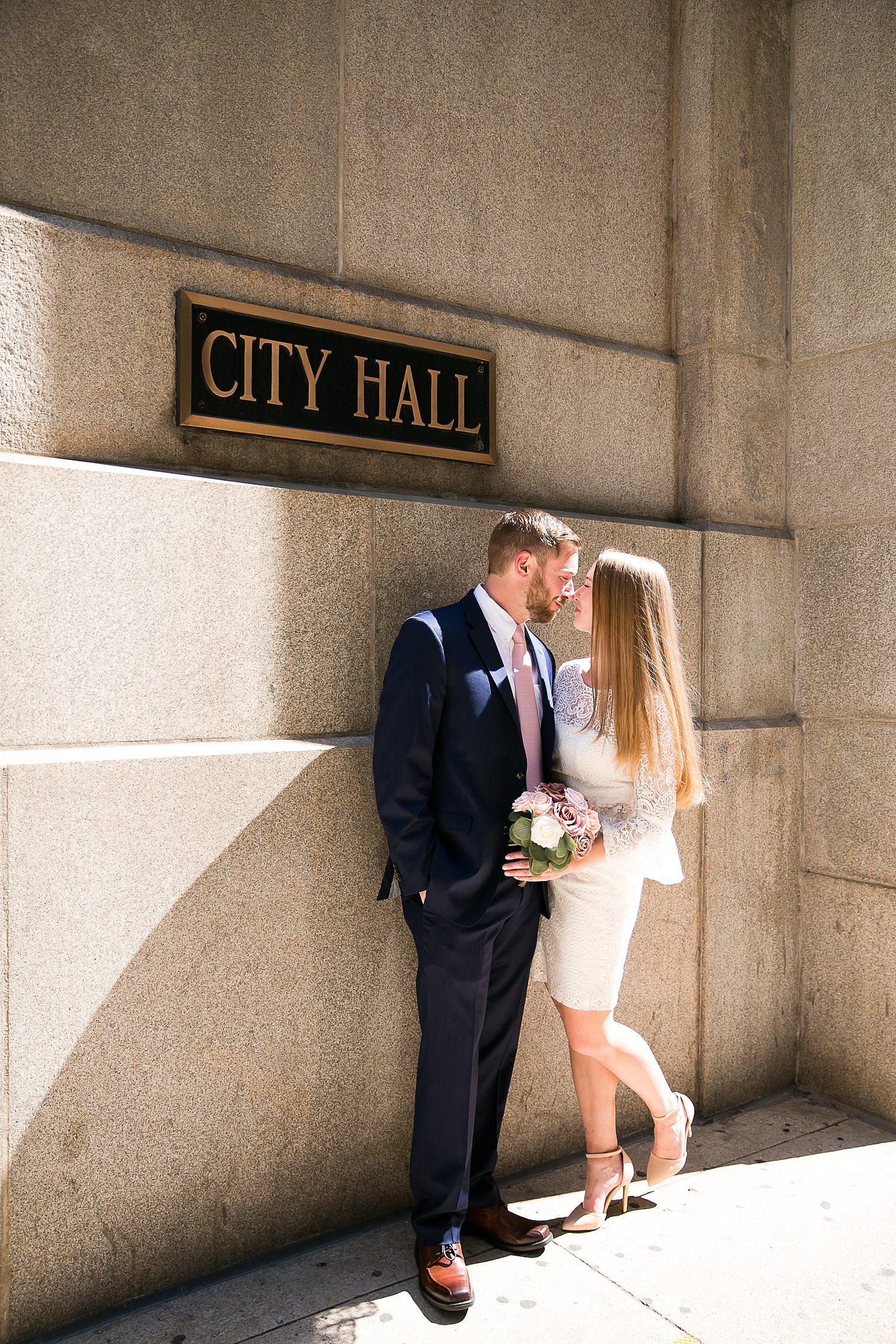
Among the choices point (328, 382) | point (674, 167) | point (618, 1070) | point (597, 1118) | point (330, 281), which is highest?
point (674, 167)

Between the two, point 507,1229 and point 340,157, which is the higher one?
point 340,157

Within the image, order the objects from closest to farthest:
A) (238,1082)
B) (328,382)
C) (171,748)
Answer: (171,748)
(238,1082)
(328,382)

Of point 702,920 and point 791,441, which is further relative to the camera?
point 791,441

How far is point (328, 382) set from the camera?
11.8ft

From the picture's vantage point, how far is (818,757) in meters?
4.98

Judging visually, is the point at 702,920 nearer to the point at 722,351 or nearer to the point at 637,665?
the point at 637,665

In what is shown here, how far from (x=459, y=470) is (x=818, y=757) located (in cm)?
234

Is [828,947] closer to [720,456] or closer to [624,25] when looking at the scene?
[720,456]

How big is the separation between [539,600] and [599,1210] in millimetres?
2184

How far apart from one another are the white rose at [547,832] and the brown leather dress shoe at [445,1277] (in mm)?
1323

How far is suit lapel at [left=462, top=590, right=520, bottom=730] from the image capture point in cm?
340

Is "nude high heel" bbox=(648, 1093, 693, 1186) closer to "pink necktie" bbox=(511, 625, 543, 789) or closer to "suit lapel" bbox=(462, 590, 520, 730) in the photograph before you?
"pink necktie" bbox=(511, 625, 543, 789)

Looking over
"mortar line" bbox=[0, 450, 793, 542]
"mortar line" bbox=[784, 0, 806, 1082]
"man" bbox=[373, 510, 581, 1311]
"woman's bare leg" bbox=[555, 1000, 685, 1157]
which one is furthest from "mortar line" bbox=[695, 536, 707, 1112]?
"man" bbox=[373, 510, 581, 1311]

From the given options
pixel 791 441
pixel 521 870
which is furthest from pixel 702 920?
pixel 791 441
